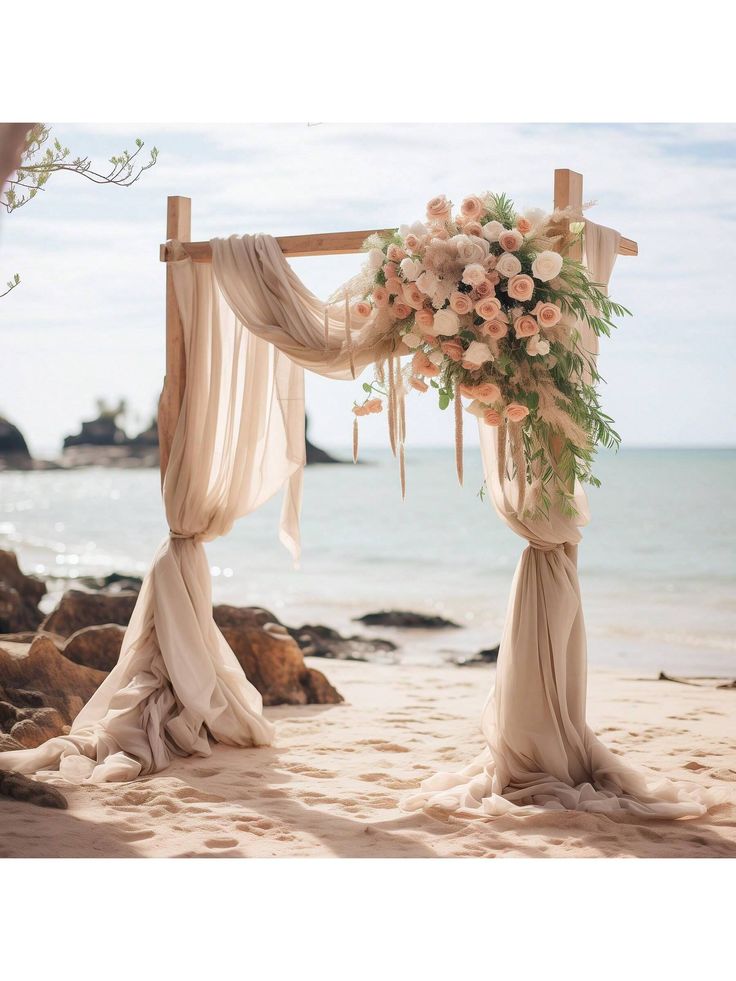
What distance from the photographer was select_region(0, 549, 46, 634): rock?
8289 millimetres

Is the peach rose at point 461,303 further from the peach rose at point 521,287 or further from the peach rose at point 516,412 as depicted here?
the peach rose at point 516,412

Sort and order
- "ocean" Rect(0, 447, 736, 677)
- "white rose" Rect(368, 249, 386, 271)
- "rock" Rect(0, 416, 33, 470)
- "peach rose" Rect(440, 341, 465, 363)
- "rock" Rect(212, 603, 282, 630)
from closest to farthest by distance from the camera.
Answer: "peach rose" Rect(440, 341, 465, 363) < "white rose" Rect(368, 249, 386, 271) < "rock" Rect(212, 603, 282, 630) < "ocean" Rect(0, 447, 736, 677) < "rock" Rect(0, 416, 33, 470)

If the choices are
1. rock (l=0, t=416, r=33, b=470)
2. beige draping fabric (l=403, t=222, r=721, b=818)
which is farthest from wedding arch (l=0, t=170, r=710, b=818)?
rock (l=0, t=416, r=33, b=470)

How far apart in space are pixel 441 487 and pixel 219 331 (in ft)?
64.5

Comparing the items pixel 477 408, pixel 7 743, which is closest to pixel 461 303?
pixel 477 408

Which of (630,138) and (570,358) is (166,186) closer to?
(630,138)

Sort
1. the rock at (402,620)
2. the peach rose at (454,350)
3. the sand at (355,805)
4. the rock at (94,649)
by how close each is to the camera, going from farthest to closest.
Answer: the rock at (402,620) < the rock at (94,649) < the peach rose at (454,350) < the sand at (355,805)

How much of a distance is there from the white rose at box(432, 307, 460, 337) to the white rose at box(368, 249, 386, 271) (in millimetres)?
422

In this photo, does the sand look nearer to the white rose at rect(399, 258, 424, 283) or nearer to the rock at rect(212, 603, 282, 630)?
the rock at rect(212, 603, 282, 630)

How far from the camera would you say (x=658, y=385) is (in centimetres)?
2169

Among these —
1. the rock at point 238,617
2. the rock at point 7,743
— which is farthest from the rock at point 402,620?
the rock at point 7,743

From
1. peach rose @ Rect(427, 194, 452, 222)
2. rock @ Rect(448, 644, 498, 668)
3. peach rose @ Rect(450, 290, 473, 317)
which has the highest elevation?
peach rose @ Rect(427, 194, 452, 222)

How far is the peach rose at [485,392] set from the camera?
4.11m

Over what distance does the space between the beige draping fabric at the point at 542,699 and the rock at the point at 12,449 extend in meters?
20.5
